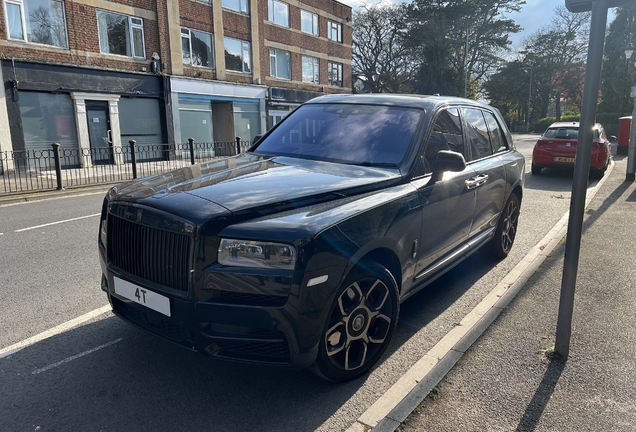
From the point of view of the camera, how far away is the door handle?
14.6 ft

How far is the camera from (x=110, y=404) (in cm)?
286

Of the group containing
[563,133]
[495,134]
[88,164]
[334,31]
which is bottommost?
[88,164]

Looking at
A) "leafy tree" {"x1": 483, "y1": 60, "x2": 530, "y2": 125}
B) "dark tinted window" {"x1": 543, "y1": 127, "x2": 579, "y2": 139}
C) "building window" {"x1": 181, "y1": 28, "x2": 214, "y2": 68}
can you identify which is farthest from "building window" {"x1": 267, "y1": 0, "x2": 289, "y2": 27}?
"leafy tree" {"x1": 483, "y1": 60, "x2": 530, "y2": 125}

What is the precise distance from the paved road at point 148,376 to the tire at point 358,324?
0.15 m

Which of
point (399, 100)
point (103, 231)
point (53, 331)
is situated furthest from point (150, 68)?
point (103, 231)

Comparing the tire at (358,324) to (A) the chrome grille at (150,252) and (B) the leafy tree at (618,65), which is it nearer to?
(A) the chrome grille at (150,252)

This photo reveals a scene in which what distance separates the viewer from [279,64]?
1169 inches

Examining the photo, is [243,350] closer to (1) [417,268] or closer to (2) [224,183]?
(2) [224,183]

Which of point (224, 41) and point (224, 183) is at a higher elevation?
point (224, 41)

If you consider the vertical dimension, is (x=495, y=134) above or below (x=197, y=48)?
below

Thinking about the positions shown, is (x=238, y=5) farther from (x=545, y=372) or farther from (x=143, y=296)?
(x=545, y=372)

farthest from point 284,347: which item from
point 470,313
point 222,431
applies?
point 470,313

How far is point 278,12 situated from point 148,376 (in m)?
29.3

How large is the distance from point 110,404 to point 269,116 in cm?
2716
